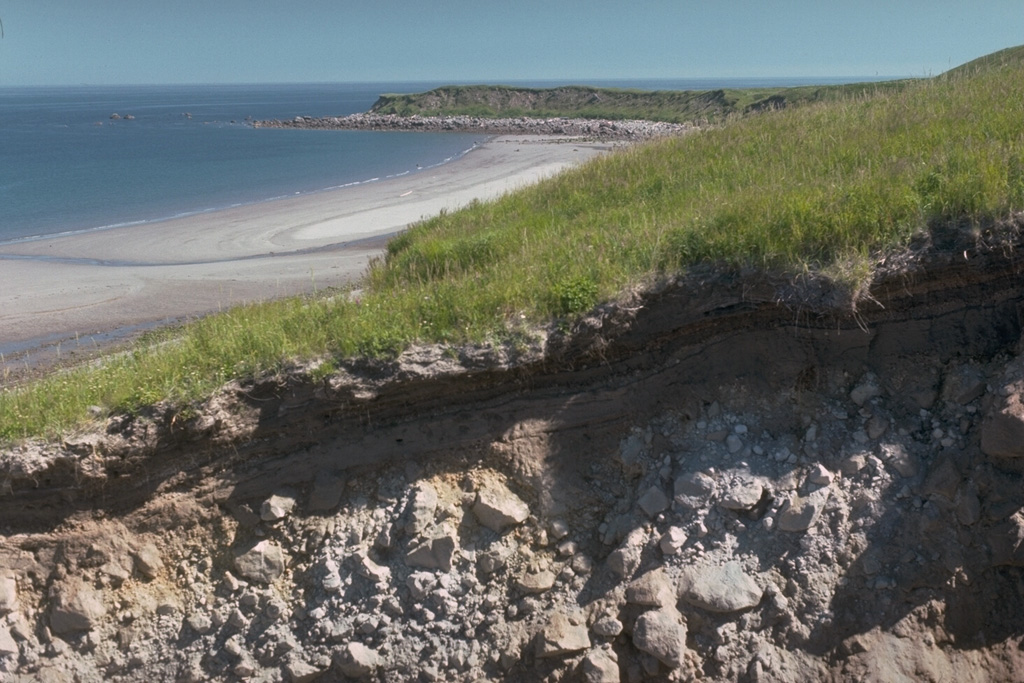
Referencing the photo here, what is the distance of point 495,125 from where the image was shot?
78.1 meters

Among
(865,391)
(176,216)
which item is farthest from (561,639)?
(176,216)

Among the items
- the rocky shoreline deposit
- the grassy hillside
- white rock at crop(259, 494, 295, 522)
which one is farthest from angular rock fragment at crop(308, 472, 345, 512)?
the grassy hillside

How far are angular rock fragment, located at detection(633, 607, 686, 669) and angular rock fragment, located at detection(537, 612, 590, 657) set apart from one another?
1.28ft

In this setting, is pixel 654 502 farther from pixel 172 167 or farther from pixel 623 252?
pixel 172 167

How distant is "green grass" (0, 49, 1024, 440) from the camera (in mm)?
6566

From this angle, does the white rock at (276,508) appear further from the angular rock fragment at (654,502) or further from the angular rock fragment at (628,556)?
the angular rock fragment at (654,502)

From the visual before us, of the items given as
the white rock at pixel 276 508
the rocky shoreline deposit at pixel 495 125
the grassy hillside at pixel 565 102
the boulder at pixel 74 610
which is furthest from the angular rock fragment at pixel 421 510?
the grassy hillside at pixel 565 102

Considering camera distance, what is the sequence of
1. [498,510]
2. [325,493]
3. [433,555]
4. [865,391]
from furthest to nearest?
[865,391]
[325,493]
[498,510]
[433,555]

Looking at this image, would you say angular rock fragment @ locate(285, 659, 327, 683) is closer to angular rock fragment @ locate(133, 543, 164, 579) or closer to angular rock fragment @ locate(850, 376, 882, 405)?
angular rock fragment @ locate(133, 543, 164, 579)

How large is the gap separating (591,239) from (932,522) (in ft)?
12.9

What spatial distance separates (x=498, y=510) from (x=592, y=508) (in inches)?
31.0

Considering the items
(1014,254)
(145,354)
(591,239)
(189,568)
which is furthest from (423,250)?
(1014,254)

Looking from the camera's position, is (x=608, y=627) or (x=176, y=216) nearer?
(x=608, y=627)

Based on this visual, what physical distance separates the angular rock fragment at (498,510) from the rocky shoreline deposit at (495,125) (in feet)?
192
